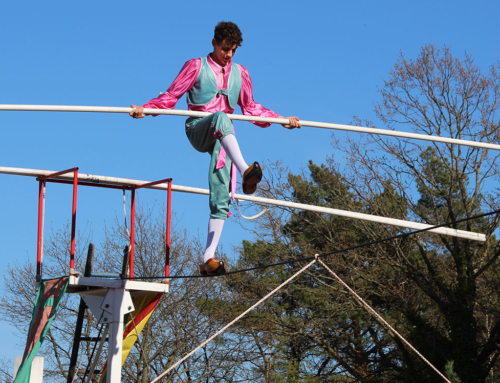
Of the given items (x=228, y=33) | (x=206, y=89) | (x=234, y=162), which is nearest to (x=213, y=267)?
(x=234, y=162)

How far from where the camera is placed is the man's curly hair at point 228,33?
6.04 m

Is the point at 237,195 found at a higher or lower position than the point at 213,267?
higher

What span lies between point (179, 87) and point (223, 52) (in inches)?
18.1

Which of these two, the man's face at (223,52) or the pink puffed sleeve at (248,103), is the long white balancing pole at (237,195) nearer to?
the pink puffed sleeve at (248,103)

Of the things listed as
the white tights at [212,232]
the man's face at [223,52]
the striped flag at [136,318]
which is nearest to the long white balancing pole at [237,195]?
the white tights at [212,232]

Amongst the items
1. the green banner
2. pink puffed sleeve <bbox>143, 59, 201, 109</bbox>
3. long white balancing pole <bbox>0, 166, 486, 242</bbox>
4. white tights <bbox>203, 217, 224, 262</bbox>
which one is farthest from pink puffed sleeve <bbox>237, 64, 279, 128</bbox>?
the green banner

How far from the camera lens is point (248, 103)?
20.9 ft

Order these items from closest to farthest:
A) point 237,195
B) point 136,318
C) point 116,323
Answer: point 116,323 < point 136,318 < point 237,195

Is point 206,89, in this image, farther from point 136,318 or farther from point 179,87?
point 136,318

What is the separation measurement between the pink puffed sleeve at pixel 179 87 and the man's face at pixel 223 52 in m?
0.15

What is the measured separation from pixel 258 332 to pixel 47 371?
19.1ft

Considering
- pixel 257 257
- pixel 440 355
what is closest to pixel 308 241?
pixel 257 257

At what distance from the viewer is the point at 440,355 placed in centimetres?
1745

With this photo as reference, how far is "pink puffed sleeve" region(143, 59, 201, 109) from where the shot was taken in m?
5.88
